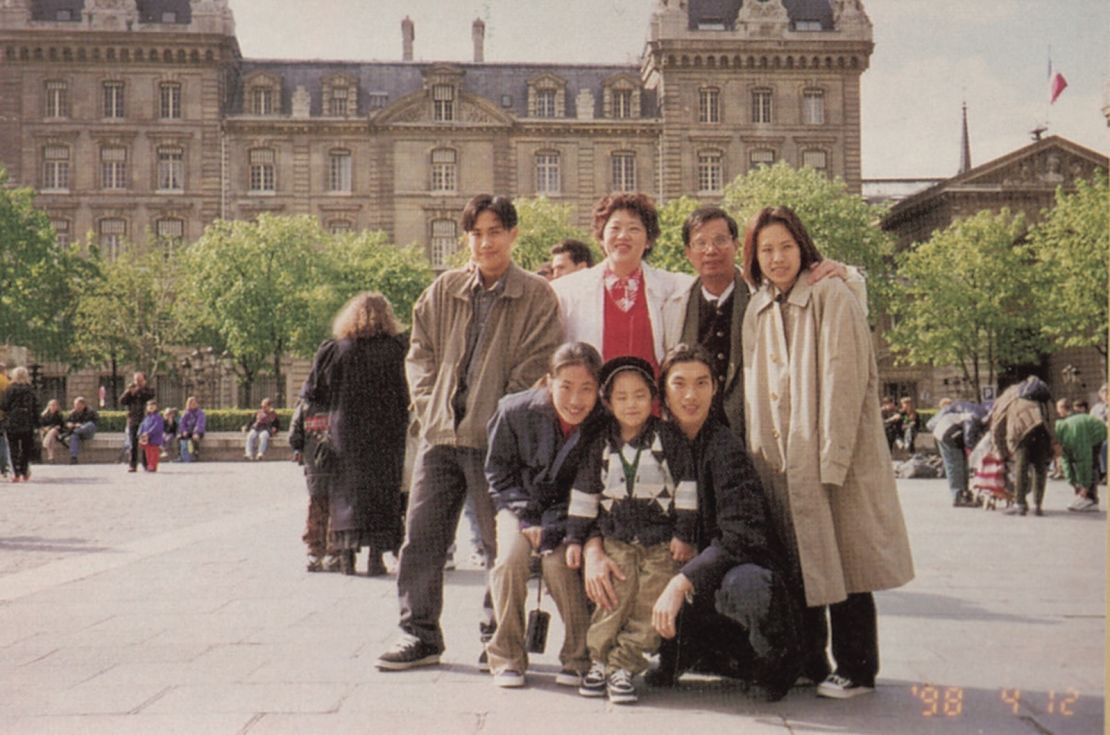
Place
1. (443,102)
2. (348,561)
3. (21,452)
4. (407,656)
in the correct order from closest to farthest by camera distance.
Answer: (407,656)
(348,561)
(21,452)
(443,102)

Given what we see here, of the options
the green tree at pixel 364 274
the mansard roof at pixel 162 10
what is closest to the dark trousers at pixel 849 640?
the mansard roof at pixel 162 10

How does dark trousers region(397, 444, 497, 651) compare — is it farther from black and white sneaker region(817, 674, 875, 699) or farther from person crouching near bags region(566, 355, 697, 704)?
black and white sneaker region(817, 674, 875, 699)

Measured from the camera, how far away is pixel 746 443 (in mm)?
5055

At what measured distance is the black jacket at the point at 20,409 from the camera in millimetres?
18094

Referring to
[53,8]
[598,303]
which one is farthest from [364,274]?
[598,303]

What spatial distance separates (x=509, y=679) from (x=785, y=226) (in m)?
2.14

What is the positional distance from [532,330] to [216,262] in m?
41.6

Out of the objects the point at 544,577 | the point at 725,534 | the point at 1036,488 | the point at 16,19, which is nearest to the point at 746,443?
the point at 725,534

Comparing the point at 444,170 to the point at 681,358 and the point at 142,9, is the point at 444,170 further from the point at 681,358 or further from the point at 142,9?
the point at 681,358

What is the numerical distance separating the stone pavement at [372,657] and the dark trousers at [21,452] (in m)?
9.84

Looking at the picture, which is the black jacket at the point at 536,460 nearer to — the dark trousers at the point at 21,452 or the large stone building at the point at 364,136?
the dark trousers at the point at 21,452

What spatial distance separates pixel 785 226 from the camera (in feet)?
15.9

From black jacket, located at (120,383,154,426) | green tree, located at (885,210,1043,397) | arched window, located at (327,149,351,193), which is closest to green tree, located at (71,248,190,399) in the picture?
arched window, located at (327,149,351,193)

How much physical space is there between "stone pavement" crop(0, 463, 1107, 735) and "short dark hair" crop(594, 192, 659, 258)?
6.55ft
